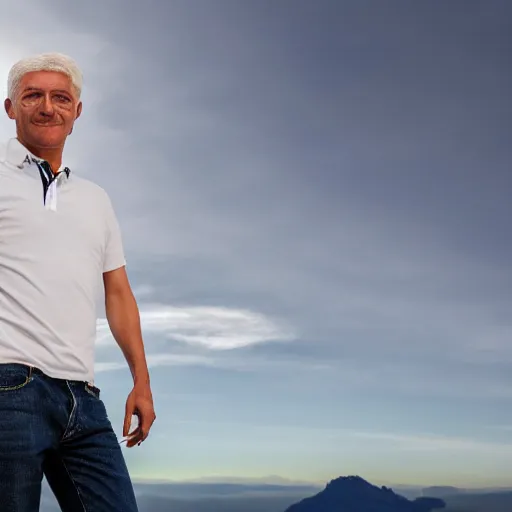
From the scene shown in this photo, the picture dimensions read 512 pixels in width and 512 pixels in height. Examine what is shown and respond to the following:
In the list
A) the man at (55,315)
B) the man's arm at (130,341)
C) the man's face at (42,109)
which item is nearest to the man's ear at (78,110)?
the man at (55,315)

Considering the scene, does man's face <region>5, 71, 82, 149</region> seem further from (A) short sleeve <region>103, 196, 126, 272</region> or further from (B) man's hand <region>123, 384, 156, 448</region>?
(B) man's hand <region>123, 384, 156, 448</region>

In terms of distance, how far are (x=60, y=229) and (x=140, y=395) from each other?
2.73 feet

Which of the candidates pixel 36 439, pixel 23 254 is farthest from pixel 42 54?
pixel 36 439

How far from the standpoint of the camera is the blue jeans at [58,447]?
123 inches

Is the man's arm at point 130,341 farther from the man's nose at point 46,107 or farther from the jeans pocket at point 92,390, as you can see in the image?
the man's nose at point 46,107

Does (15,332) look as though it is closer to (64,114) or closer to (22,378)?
(22,378)

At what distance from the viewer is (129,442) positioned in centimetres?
365

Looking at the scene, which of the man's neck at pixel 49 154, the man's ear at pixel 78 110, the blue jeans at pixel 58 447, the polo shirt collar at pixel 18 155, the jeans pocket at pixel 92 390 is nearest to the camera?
the blue jeans at pixel 58 447

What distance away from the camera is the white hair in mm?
3652

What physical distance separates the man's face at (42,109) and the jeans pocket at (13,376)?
105cm

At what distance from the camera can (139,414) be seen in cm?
365

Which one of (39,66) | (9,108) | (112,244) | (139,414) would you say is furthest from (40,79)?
(139,414)

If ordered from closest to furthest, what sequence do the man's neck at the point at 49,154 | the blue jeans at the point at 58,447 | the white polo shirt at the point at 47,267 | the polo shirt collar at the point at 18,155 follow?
the blue jeans at the point at 58,447 < the white polo shirt at the point at 47,267 < the polo shirt collar at the point at 18,155 < the man's neck at the point at 49,154

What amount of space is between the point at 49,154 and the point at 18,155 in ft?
0.52
